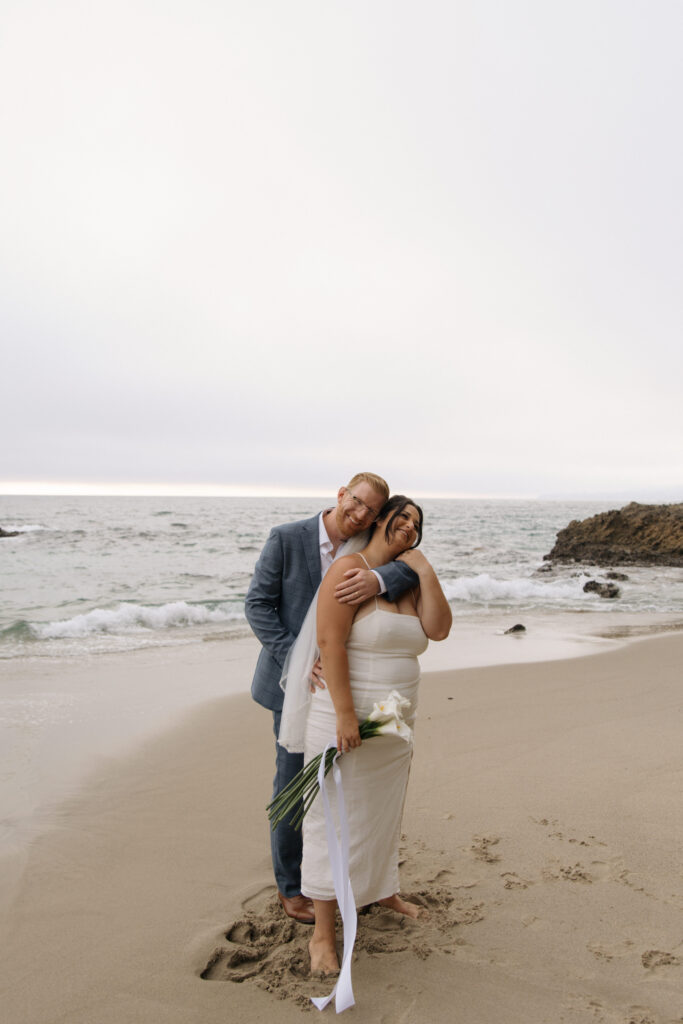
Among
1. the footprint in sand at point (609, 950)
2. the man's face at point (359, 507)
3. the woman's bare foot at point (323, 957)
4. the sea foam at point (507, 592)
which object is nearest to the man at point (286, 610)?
the man's face at point (359, 507)

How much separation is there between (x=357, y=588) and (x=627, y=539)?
1152 inches

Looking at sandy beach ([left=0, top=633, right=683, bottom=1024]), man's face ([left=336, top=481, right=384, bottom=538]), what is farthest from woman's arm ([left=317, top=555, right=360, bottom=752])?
→ sandy beach ([left=0, top=633, right=683, bottom=1024])

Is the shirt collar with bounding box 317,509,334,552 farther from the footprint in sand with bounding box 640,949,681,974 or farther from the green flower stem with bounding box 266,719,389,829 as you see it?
the footprint in sand with bounding box 640,949,681,974

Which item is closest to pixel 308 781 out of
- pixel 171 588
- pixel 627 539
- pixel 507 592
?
pixel 171 588

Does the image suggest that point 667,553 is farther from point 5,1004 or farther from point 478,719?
point 5,1004

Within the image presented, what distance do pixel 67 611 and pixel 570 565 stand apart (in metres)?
17.2

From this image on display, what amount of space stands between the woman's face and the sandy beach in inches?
70.2

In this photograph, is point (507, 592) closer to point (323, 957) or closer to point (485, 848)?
point (485, 848)

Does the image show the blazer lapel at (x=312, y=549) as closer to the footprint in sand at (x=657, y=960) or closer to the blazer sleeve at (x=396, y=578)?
the blazer sleeve at (x=396, y=578)

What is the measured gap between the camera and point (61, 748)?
5379mm

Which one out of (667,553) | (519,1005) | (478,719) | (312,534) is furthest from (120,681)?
(667,553)

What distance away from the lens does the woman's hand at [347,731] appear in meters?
2.61

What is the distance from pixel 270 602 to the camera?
316 centimetres

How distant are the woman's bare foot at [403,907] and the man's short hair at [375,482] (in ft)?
6.26
